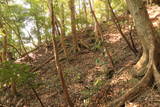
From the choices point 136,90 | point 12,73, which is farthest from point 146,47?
point 12,73

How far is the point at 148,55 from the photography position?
569 centimetres

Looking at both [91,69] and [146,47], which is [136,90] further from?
[91,69]

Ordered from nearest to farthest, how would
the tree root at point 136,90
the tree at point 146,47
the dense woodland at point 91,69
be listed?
the tree root at point 136,90 → the tree at point 146,47 → the dense woodland at point 91,69

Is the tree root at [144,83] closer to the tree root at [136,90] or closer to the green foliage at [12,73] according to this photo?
the tree root at [136,90]

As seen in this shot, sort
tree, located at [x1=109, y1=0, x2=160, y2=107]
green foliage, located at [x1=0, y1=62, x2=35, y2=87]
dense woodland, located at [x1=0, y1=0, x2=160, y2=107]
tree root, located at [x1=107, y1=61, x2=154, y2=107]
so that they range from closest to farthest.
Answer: tree root, located at [x1=107, y1=61, x2=154, y2=107] < tree, located at [x1=109, y1=0, x2=160, y2=107] < dense woodland, located at [x1=0, y1=0, x2=160, y2=107] < green foliage, located at [x1=0, y1=62, x2=35, y2=87]

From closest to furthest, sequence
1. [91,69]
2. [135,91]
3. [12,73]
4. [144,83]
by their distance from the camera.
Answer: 1. [135,91]
2. [144,83]
3. [12,73]
4. [91,69]

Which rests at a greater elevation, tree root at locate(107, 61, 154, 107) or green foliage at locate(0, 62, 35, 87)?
green foliage at locate(0, 62, 35, 87)

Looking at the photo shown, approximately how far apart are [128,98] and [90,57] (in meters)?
6.97

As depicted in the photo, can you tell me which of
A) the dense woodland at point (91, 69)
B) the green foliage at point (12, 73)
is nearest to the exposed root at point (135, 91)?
the dense woodland at point (91, 69)

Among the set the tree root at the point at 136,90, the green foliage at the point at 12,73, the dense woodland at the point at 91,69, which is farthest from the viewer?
the green foliage at the point at 12,73

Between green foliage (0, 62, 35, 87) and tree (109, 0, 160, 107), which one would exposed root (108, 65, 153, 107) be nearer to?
tree (109, 0, 160, 107)

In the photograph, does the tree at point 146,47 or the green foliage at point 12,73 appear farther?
the green foliage at point 12,73

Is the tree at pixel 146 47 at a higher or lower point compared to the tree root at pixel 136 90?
higher

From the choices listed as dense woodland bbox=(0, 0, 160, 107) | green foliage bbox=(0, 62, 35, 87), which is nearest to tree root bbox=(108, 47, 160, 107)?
dense woodland bbox=(0, 0, 160, 107)
